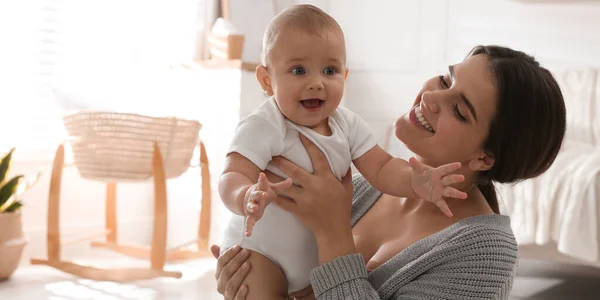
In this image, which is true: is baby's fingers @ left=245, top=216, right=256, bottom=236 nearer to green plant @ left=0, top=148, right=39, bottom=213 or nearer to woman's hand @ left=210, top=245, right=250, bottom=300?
woman's hand @ left=210, top=245, right=250, bottom=300

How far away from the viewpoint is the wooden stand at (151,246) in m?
3.46

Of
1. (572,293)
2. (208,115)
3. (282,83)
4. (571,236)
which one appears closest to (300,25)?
(282,83)

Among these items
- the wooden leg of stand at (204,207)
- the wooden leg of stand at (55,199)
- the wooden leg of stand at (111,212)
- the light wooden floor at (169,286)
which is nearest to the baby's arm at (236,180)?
the light wooden floor at (169,286)

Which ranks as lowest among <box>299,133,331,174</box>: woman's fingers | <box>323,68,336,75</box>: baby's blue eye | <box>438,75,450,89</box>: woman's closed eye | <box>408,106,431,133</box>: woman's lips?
<box>299,133,331,174</box>: woman's fingers

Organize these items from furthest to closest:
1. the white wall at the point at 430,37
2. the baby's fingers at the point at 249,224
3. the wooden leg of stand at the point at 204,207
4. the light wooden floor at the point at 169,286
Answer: the white wall at the point at 430,37 → the wooden leg of stand at the point at 204,207 → the light wooden floor at the point at 169,286 → the baby's fingers at the point at 249,224

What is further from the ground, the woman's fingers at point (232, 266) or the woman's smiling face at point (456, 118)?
the woman's smiling face at point (456, 118)

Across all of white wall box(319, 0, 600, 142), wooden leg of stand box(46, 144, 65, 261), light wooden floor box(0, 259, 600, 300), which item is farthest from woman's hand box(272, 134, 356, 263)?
white wall box(319, 0, 600, 142)

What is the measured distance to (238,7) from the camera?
448 centimetres

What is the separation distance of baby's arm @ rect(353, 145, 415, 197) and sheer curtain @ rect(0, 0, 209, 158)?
3.07m

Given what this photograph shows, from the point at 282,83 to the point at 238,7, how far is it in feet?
11.0

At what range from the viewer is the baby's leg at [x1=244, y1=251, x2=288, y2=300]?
123cm

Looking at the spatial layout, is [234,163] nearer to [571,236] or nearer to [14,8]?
[571,236]

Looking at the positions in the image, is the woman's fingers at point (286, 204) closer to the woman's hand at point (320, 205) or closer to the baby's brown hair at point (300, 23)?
the woman's hand at point (320, 205)

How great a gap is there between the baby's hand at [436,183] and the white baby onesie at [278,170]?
169 mm
